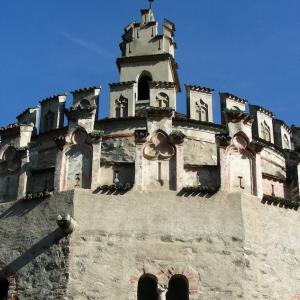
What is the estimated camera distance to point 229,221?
15352mm

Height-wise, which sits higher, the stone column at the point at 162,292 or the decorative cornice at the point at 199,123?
the decorative cornice at the point at 199,123

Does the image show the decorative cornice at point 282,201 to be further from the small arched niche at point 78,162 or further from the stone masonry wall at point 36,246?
the stone masonry wall at point 36,246

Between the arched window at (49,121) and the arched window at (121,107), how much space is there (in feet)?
7.41

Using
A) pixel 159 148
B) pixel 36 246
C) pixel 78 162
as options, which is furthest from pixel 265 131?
pixel 36 246

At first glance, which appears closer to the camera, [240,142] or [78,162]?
[78,162]

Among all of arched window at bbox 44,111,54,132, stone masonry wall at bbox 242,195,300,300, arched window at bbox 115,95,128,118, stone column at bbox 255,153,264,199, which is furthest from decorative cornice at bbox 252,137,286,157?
arched window at bbox 44,111,54,132

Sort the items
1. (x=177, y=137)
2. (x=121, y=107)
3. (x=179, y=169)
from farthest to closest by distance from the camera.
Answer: (x=121, y=107) → (x=177, y=137) → (x=179, y=169)

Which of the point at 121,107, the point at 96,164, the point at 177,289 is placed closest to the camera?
the point at 177,289

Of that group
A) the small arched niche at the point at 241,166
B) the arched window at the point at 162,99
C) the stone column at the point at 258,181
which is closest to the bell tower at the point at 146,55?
the arched window at the point at 162,99

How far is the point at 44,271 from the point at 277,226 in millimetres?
6098

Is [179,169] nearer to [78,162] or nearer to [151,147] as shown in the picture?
[151,147]

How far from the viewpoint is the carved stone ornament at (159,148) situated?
52.9ft

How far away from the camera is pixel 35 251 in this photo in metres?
15.4

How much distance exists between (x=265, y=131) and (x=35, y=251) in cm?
885
